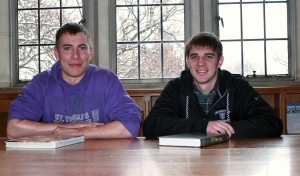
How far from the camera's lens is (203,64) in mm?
2617

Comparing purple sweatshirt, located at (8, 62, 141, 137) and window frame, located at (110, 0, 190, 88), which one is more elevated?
window frame, located at (110, 0, 190, 88)

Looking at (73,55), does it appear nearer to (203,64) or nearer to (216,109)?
(203,64)

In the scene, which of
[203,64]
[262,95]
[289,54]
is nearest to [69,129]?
[203,64]

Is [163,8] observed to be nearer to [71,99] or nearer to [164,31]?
[164,31]

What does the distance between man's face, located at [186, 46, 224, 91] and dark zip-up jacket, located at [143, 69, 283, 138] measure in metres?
0.10

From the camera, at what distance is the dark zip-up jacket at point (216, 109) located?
2.39m

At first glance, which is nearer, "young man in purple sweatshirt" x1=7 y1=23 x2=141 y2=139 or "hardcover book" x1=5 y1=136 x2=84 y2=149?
"hardcover book" x1=5 y1=136 x2=84 y2=149

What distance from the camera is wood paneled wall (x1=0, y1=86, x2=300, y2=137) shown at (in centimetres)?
394

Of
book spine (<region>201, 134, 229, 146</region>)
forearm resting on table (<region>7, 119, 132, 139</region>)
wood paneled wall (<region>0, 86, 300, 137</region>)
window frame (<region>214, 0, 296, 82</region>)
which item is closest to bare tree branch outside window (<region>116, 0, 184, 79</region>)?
window frame (<region>214, 0, 296, 82</region>)

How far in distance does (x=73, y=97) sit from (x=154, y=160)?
1254mm

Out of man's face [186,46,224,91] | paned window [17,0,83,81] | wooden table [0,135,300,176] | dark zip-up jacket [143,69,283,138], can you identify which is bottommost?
wooden table [0,135,300,176]

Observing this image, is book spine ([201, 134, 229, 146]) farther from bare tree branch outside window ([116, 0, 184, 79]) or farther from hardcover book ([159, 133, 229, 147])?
bare tree branch outside window ([116, 0, 184, 79])

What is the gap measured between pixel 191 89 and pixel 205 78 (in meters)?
0.13

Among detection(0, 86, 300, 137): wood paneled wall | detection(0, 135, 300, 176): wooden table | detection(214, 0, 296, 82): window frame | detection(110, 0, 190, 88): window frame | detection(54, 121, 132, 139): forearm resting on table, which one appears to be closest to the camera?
detection(0, 135, 300, 176): wooden table
